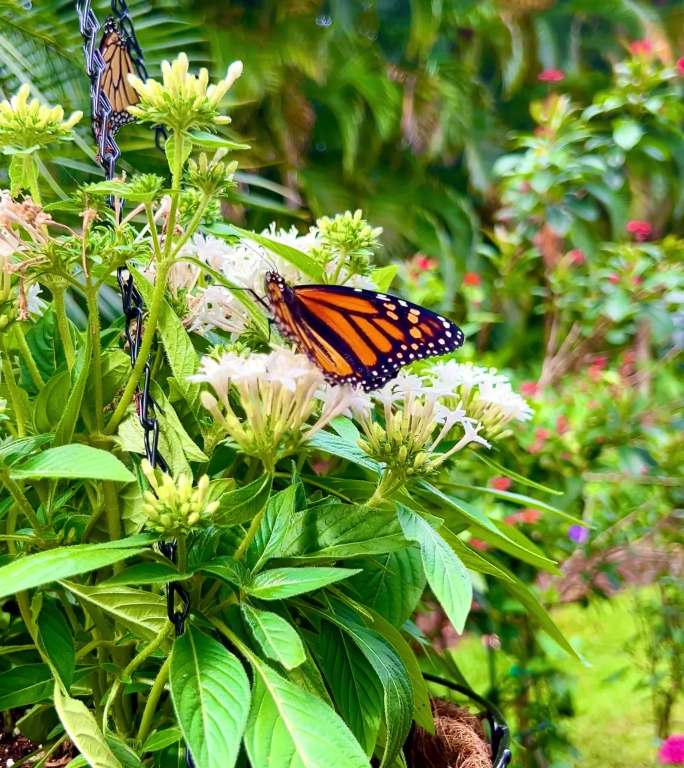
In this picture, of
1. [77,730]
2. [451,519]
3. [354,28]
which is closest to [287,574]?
[77,730]

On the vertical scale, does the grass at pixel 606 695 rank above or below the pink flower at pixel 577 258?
below

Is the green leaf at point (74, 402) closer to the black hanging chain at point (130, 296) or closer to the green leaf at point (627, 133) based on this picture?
the black hanging chain at point (130, 296)

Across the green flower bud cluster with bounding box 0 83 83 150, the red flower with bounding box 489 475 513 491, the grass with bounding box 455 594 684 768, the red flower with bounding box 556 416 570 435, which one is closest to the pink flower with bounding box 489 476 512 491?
the red flower with bounding box 489 475 513 491

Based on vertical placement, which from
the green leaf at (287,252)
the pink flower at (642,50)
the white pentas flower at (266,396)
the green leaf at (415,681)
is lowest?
the green leaf at (415,681)

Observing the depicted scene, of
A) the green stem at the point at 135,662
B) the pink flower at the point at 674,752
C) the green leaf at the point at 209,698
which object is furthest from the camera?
the pink flower at the point at 674,752

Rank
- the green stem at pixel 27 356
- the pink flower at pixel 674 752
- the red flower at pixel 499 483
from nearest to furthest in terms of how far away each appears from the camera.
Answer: the green stem at pixel 27 356 < the pink flower at pixel 674 752 < the red flower at pixel 499 483

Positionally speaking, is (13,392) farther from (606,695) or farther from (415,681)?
(606,695)

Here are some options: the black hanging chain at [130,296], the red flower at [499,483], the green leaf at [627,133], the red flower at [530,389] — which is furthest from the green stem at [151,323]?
the green leaf at [627,133]
